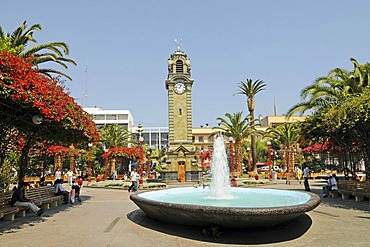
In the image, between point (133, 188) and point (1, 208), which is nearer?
point (1, 208)

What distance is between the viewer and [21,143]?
813 inches

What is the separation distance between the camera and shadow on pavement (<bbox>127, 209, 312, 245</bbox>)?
813cm

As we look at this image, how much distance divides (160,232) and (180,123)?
29.1 m

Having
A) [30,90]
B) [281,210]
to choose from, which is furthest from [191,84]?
[281,210]

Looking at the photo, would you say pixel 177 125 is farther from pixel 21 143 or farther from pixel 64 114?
pixel 64 114

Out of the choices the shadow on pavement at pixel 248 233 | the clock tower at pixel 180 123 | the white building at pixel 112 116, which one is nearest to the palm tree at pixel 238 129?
the clock tower at pixel 180 123

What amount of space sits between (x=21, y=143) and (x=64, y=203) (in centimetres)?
623

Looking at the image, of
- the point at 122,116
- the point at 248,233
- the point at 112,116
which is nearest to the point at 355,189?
the point at 248,233

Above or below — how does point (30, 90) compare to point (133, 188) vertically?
above

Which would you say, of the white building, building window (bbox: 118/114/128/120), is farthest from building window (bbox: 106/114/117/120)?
building window (bbox: 118/114/128/120)

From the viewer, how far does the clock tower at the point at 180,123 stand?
3641 centimetres

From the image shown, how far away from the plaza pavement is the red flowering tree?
11.8 ft

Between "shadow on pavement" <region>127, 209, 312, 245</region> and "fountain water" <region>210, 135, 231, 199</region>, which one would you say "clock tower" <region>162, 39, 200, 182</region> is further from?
"shadow on pavement" <region>127, 209, 312, 245</region>

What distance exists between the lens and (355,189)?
1594cm
